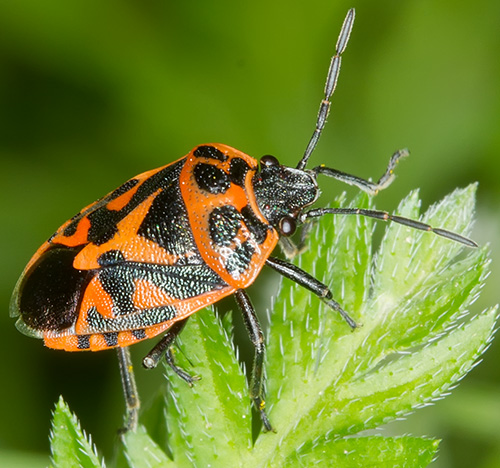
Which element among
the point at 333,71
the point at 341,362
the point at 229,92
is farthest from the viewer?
the point at 229,92

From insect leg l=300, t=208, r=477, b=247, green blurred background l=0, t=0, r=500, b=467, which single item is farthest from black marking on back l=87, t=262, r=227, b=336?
green blurred background l=0, t=0, r=500, b=467

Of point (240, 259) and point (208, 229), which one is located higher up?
point (208, 229)

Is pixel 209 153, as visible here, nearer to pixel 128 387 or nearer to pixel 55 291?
pixel 55 291

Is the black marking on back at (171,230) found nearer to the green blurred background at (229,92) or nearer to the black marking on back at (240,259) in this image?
the black marking on back at (240,259)

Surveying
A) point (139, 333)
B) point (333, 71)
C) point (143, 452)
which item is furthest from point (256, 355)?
point (333, 71)

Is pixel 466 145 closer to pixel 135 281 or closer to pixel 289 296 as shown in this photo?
pixel 289 296

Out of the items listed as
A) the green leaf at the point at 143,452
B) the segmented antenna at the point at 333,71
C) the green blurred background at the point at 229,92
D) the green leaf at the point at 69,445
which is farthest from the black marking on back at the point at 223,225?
the green blurred background at the point at 229,92

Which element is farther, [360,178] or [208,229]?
[360,178]
